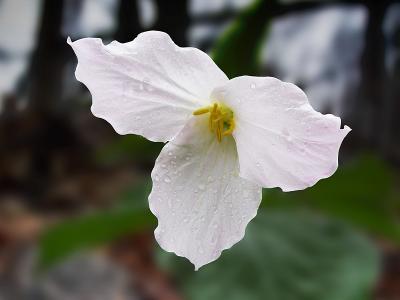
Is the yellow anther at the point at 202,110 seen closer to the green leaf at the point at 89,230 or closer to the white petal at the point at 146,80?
the white petal at the point at 146,80

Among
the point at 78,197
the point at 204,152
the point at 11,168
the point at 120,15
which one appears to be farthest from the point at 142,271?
the point at 204,152

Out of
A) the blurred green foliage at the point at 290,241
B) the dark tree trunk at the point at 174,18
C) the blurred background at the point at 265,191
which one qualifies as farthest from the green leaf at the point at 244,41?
the blurred green foliage at the point at 290,241

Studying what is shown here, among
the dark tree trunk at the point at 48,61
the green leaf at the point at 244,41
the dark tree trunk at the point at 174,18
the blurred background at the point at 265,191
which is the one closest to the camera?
the green leaf at the point at 244,41

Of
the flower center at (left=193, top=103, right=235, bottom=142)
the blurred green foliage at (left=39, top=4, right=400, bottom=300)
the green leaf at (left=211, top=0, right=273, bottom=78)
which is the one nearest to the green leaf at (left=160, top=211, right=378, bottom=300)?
the blurred green foliage at (left=39, top=4, right=400, bottom=300)

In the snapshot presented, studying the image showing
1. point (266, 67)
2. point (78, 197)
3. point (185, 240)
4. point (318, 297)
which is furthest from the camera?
point (78, 197)

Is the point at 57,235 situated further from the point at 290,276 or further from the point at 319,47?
the point at 319,47

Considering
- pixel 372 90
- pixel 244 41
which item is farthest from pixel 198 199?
pixel 372 90

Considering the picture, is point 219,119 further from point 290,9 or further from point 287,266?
point 287,266
